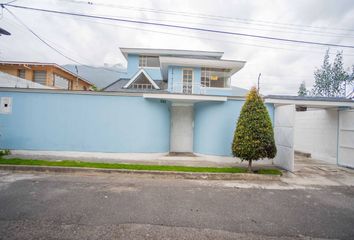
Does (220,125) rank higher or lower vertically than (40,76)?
lower

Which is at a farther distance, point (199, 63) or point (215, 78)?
point (215, 78)

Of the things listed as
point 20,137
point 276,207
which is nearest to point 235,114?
point 276,207

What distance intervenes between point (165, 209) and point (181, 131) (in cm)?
652

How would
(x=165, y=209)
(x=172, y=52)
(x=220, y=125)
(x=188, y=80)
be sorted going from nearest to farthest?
(x=165, y=209) < (x=220, y=125) < (x=188, y=80) < (x=172, y=52)

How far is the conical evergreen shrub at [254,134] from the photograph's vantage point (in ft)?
22.7

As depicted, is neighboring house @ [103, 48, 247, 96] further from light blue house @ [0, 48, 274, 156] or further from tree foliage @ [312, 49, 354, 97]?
tree foliage @ [312, 49, 354, 97]

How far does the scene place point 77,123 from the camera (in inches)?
349

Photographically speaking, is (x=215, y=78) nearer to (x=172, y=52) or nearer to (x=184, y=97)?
(x=172, y=52)

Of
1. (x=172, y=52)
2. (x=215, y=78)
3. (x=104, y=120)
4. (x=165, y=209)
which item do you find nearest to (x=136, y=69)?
(x=172, y=52)

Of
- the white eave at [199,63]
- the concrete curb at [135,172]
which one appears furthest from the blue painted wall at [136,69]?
the concrete curb at [135,172]

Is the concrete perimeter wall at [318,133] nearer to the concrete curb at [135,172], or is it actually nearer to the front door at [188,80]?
the concrete curb at [135,172]

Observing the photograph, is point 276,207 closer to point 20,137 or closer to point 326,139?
point 326,139

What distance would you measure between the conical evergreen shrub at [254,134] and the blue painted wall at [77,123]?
4285mm

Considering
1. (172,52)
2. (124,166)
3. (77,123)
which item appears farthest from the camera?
(172,52)
